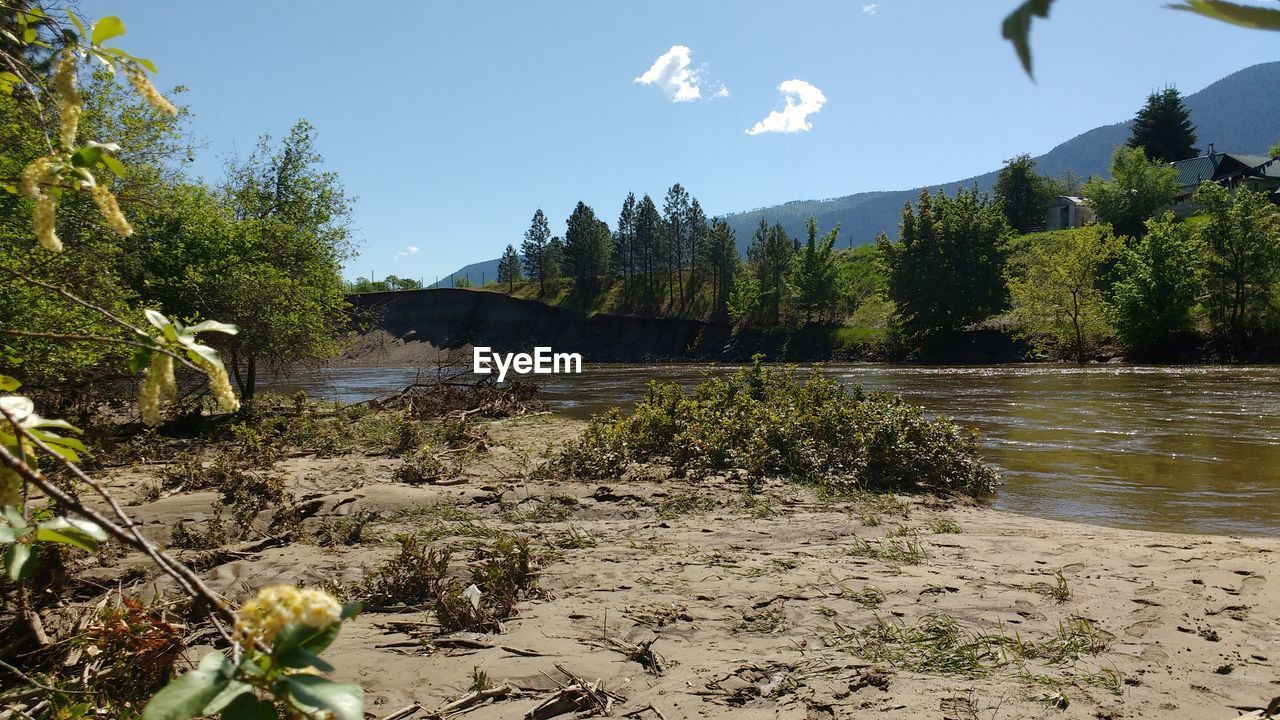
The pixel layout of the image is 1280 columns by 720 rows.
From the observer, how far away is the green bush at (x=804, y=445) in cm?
984

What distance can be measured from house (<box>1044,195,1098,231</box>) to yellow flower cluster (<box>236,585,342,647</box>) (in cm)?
7954

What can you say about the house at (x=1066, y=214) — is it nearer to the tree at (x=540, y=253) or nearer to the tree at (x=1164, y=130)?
the tree at (x=1164, y=130)

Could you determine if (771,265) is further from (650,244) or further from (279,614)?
(279,614)

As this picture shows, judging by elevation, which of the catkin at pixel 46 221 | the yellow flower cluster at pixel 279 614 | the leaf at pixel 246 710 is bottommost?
the leaf at pixel 246 710

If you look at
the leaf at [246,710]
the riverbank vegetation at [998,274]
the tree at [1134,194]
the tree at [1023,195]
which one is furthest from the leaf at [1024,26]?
the tree at [1023,195]

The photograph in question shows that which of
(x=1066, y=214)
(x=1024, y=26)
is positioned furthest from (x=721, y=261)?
(x=1024, y=26)

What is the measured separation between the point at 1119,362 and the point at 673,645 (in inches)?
1654

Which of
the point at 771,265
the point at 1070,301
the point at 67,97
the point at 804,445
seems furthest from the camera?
the point at 771,265

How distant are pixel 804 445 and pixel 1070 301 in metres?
39.4

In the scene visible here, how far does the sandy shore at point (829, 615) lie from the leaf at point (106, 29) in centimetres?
328

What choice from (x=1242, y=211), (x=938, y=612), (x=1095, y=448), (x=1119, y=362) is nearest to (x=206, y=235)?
(x=938, y=612)

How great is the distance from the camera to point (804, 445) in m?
10.3

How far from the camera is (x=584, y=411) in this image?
793 inches

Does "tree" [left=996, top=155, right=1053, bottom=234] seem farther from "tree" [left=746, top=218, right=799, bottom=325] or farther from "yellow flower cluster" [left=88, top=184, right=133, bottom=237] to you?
"yellow flower cluster" [left=88, top=184, right=133, bottom=237]
